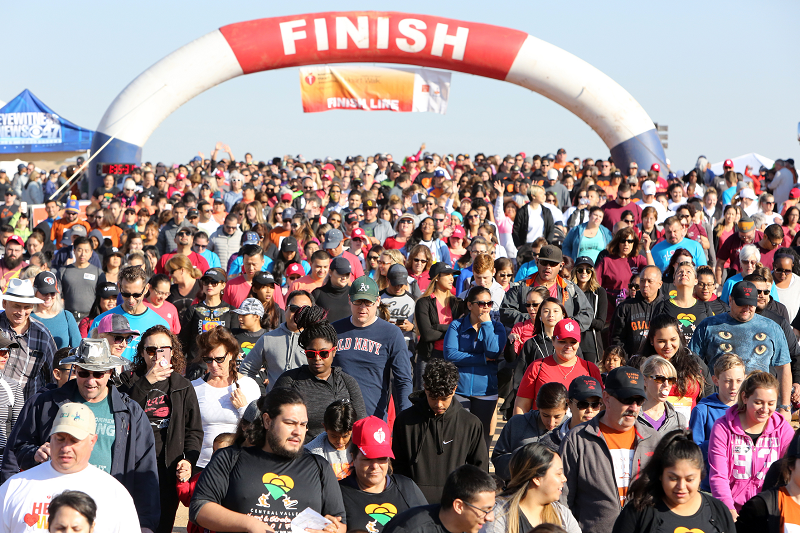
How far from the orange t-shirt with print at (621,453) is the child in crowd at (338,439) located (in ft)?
4.37

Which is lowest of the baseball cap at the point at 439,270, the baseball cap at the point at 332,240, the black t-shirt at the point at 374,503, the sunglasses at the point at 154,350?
the black t-shirt at the point at 374,503

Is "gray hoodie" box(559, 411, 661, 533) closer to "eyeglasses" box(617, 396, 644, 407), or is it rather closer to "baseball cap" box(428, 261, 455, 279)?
"eyeglasses" box(617, 396, 644, 407)

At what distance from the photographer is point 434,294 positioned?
762cm

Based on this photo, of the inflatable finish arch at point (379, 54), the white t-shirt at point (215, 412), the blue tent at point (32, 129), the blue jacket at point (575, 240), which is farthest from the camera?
the blue tent at point (32, 129)

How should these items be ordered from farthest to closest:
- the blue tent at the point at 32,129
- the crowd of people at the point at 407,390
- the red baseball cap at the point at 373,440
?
the blue tent at the point at 32,129 < the red baseball cap at the point at 373,440 < the crowd of people at the point at 407,390

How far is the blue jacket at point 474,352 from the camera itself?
259 inches

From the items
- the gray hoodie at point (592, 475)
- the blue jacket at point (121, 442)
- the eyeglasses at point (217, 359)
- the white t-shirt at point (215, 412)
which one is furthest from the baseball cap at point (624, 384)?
the blue jacket at point (121, 442)

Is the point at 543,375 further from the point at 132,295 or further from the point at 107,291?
the point at 107,291

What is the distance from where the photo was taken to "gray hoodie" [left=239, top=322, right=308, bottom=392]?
6031mm

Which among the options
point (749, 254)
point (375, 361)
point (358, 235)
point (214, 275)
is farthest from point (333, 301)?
point (749, 254)

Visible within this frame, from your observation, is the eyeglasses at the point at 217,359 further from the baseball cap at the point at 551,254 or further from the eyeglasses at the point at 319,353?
the baseball cap at the point at 551,254

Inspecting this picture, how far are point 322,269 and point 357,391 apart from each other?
9.74 feet

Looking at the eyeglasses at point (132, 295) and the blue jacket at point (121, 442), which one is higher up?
the eyeglasses at point (132, 295)

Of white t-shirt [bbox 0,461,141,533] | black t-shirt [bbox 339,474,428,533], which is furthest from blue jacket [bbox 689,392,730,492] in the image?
white t-shirt [bbox 0,461,141,533]
